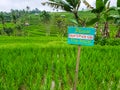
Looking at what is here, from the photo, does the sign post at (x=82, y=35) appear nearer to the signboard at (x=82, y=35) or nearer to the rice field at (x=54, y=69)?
the signboard at (x=82, y=35)

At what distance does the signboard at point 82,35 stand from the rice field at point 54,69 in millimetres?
889

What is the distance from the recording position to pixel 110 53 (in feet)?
18.4

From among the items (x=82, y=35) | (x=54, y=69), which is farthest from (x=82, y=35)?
(x=54, y=69)

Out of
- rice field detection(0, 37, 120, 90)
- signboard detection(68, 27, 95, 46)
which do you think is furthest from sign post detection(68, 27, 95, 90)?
rice field detection(0, 37, 120, 90)

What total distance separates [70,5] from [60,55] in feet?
9.68

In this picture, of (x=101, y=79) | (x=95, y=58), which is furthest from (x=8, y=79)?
(x=95, y=58)

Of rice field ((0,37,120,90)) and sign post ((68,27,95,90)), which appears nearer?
sign post ((68,27,95,90))

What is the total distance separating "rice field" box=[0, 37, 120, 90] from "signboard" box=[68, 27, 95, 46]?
889mm

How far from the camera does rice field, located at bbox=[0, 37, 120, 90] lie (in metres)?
4.19

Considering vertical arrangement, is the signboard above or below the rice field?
above

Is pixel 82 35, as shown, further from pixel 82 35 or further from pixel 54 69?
pixel 54 69

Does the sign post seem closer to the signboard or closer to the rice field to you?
the signboard

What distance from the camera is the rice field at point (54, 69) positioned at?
419 centimetres

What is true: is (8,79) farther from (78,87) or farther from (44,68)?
(78,87)
